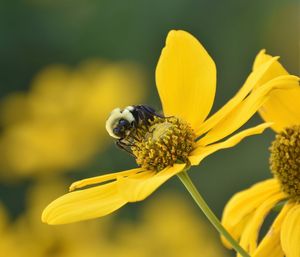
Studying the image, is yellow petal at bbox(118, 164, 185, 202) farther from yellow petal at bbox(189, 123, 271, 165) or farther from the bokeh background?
the bokeh background

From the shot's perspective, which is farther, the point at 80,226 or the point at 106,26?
the point at 106,26

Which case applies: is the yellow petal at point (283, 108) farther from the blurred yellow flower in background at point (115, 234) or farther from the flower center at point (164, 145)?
the blurred yellow flower in background at point (115, 234)

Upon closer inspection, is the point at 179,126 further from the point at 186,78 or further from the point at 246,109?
the point at 246,109

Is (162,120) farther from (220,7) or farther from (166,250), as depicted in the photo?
(220,7)

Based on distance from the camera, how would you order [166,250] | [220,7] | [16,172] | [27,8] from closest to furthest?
[166,250], [16,172], [220,7], [27,8]

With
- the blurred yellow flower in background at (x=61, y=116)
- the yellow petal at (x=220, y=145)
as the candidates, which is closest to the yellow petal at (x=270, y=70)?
the yellow petal at (x=220, y=145)

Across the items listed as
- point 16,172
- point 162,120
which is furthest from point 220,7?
point 162,120

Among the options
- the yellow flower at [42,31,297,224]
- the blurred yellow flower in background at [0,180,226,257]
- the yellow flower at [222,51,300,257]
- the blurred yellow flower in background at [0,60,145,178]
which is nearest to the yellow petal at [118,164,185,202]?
the yellow flower at [42,31,297,224]
